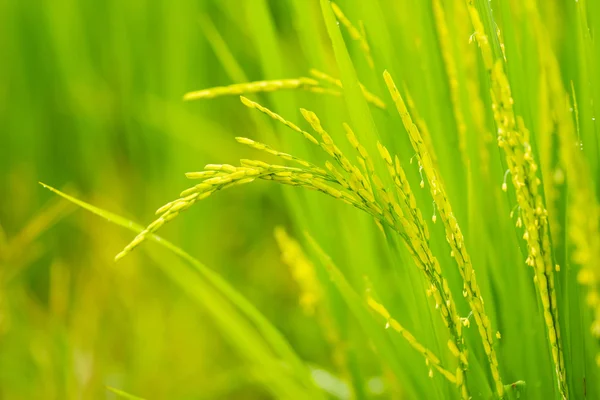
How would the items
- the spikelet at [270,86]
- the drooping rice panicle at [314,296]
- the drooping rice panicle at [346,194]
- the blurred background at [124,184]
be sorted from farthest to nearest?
the blurred background at [124,184] < the drooping rice panicle at [314,296] < the spikelet at [270,86] < the drooping rice panicle at [346,194]

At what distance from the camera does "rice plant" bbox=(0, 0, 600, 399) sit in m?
0.68

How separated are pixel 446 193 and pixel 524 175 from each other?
0.80 ft

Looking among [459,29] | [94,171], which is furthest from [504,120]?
[94,171]

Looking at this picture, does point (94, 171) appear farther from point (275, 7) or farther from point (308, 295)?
point (308, 295)

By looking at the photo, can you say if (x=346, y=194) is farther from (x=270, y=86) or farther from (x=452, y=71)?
(x=452, y=71)

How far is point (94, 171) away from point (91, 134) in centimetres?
12

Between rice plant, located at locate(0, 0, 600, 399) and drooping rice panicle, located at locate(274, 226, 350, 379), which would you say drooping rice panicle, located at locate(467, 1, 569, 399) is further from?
drooping rice panicle, located at locate(274, 226, 350, 379)

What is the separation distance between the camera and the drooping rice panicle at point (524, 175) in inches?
26.2

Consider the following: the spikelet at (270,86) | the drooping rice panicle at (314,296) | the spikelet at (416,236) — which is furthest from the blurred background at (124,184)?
the spikelet at (416,236)

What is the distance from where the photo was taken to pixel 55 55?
214 cm

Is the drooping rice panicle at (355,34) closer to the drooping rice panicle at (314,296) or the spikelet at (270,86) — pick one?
the spikelet at (270,86)

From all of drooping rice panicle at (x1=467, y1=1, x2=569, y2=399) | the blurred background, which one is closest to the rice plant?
drooping rice panicle at (x1=467, y1=1, x2=569, y2=399)

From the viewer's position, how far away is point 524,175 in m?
0.68

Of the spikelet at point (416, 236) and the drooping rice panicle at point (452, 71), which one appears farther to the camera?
the drooping rice panicle at point (452, 71)
